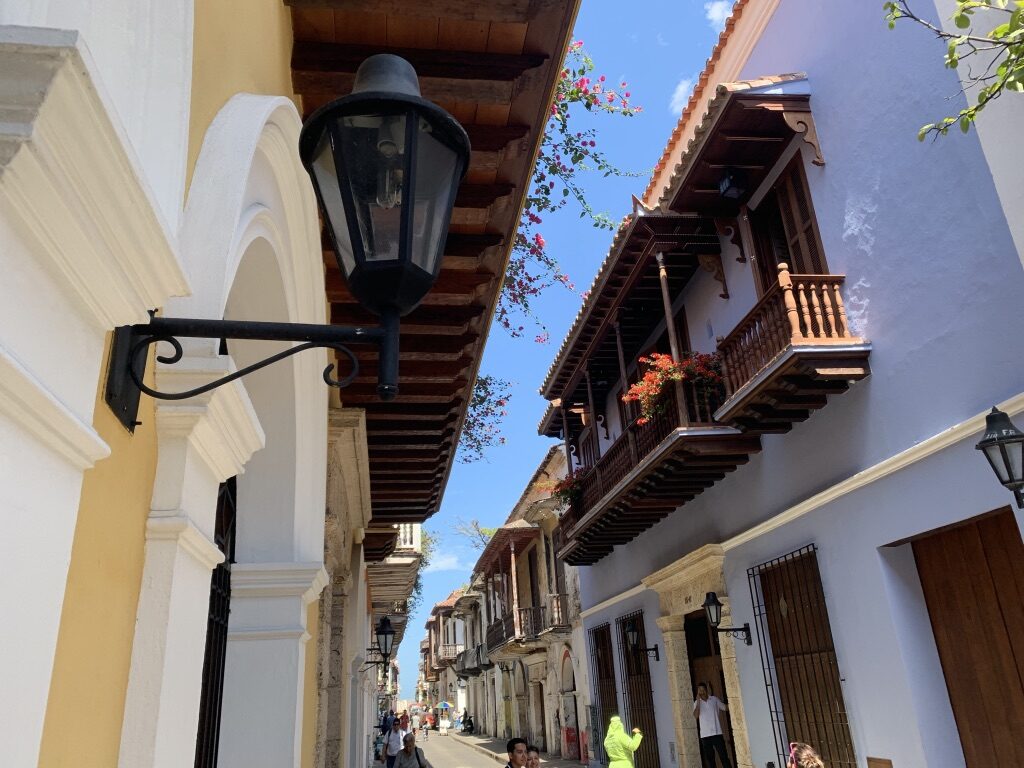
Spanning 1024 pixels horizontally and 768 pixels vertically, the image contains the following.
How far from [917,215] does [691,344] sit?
196 inches

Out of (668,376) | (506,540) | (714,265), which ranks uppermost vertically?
(714,265)

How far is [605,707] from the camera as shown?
15.6 metres

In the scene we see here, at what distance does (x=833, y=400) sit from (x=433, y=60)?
6.13 metres

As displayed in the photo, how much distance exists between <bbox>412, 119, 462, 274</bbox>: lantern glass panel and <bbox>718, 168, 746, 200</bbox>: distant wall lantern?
7901 mm

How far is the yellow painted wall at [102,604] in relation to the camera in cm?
112

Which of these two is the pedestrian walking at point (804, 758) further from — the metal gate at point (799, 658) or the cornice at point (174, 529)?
the cornice at point (174, 529)

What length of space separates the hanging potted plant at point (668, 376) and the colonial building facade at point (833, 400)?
0.05 metres

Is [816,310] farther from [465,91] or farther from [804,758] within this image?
[465,91]

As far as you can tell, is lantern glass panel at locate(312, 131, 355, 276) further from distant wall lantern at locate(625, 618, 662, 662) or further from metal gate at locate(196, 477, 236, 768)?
distant wall lantern at locate(625, 618, 662, 662)

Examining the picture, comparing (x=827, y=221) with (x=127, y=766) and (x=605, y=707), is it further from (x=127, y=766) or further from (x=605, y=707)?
(x=605, y=707)

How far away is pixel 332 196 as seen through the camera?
1.55 meters

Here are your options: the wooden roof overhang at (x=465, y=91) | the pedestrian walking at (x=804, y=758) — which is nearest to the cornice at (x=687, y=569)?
the pedestrian walking at (x=804, y=758)

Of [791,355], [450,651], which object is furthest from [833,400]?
[450,651]

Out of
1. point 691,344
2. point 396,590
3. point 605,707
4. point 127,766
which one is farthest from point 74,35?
point 396,590
